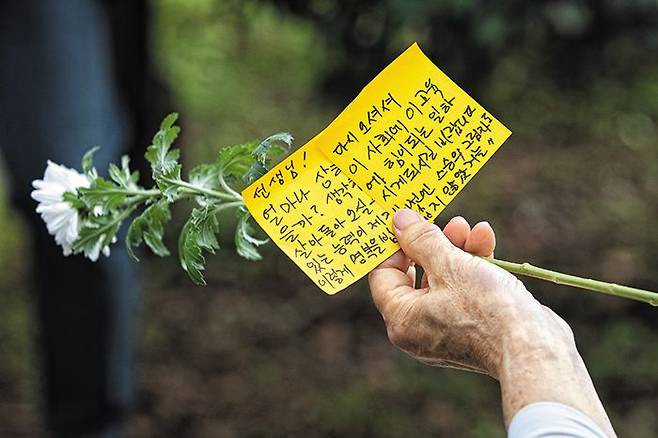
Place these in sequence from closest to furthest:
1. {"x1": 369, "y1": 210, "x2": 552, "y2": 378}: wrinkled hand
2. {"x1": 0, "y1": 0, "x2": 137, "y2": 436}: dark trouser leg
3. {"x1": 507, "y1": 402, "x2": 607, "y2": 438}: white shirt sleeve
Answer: {"x1": 507, "y1": 402, "x2": 607, "y2": 438}: white shirt sleeve, {"x1": 369, "y1": 210, "x2": 552, "y2": 378}: wrinkled hand, {"x1": 0, "y1": 0, "x2": 137, "y2": 436}: dark trouser leg

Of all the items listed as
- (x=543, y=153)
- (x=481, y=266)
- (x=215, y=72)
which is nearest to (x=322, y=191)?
(x=481, y=266)

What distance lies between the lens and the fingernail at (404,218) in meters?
1.09

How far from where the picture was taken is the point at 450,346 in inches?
Answer: 42.5

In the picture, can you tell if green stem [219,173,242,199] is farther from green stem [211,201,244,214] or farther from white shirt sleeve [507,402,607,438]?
white shirt sleeve [507,402,607,438]

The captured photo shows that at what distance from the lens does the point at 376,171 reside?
1.12 metres

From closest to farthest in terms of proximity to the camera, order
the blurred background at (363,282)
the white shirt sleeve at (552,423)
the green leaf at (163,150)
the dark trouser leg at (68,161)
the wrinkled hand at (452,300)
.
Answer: the white shirt sleeve at (552,423) → the wrinkled hand at (452,300) → the green leaf at (163,150) → the dark trouser leg at (68,161) → the blurred background at (363,282)

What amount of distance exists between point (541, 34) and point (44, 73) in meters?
1.32

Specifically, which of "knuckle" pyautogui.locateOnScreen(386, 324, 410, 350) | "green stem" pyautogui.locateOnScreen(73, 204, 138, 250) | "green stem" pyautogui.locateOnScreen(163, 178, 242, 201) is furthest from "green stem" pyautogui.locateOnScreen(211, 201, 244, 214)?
"knuckle" pyautogui.locateOnScreen(386, 324, 410, 350)

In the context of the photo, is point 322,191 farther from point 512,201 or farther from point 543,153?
point 543,153

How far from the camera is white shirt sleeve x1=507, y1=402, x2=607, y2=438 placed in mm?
875

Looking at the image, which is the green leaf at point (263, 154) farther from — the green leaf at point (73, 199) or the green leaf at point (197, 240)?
the green leaf at point (73, 199)

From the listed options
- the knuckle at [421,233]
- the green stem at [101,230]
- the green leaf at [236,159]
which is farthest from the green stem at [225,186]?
the knuckle at [421,233]

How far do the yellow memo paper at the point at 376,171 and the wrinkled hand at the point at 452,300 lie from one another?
0.14 feet

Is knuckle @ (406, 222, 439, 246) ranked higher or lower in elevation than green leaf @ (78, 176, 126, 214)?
lower
